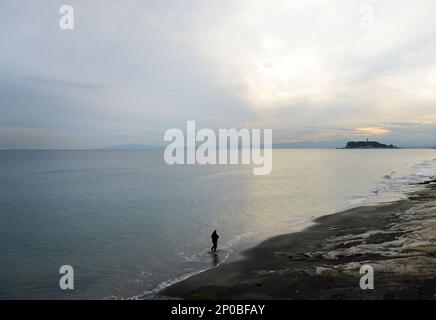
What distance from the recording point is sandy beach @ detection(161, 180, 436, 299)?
19.7m

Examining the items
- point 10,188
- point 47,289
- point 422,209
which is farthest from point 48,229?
point 10,188

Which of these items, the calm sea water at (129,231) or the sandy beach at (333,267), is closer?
the sandy beach at (333,267)

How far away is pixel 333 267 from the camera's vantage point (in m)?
23.7

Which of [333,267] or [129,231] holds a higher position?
[333,267]

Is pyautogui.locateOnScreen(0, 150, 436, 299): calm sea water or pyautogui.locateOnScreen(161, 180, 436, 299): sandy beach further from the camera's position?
pyautogui.locateOnScreen(0, 150, 436, 299): calm sea water

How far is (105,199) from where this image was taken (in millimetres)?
71812

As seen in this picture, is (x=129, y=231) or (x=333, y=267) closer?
(x=333, y=267)

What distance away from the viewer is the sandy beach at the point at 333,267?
64.8 feet
